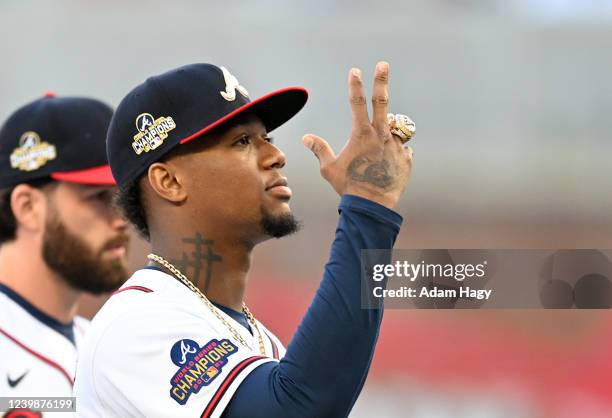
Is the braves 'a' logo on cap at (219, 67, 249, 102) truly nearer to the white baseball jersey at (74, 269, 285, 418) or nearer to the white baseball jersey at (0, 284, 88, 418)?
the white baseball jersey at (74, 269, 285, 418)

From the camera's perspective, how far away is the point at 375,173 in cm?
144

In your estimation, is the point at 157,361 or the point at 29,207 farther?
the point at 29,207

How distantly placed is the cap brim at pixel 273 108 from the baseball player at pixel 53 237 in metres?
1.11

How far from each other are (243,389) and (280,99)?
620 mm

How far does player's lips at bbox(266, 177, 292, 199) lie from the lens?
171 cm

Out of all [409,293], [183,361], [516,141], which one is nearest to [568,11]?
[516,141]

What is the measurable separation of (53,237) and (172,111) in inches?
49.1

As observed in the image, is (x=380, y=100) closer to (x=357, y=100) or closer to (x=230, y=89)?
(x=357, y=100)

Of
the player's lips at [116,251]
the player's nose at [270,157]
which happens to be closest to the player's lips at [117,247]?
the player's lips at [116,251]

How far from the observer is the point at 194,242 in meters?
1.72

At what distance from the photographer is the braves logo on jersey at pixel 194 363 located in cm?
146

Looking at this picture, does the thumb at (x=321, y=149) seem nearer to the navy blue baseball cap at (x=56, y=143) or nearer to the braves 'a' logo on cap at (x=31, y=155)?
the navy blue baseball cap at (x=56, y=143)

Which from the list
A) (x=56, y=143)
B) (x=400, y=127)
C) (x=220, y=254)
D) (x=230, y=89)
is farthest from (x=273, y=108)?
(x=56, y=143)

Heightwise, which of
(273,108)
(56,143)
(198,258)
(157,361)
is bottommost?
(157,361)
